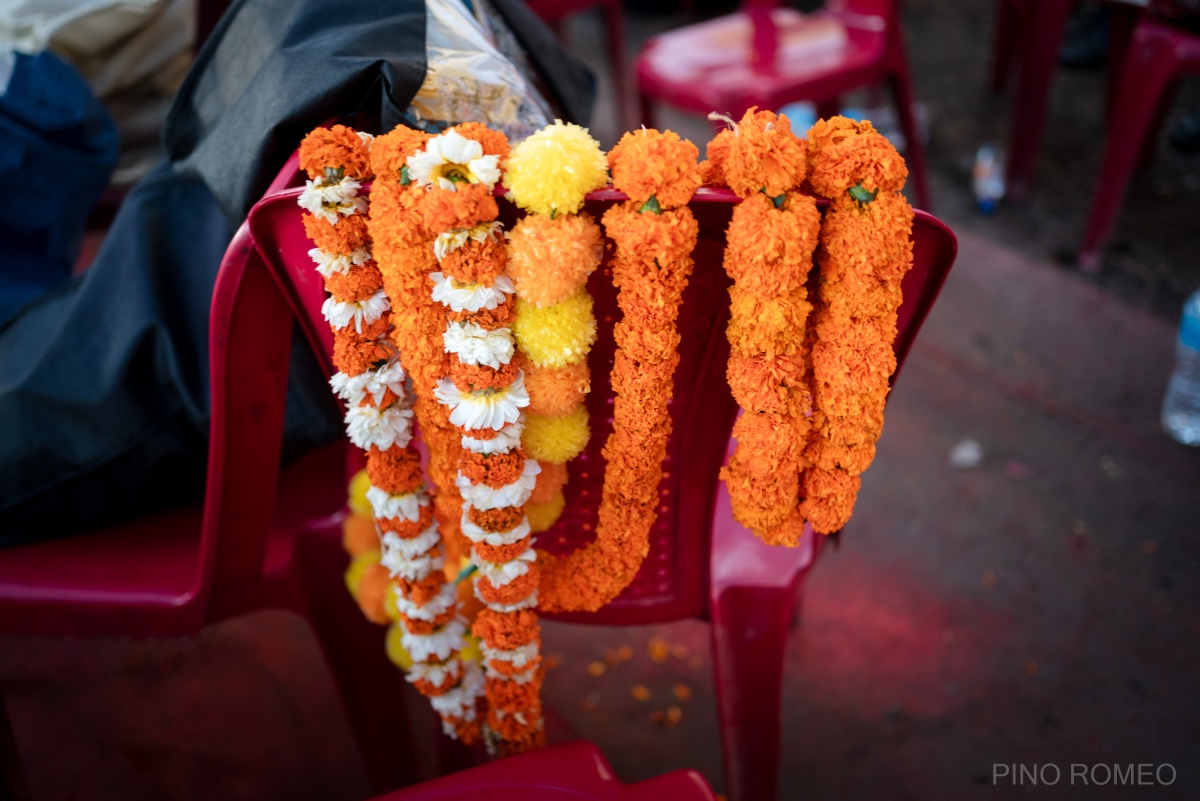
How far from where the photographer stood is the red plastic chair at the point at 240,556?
0.95 m

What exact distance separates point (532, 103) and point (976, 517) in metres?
1.35

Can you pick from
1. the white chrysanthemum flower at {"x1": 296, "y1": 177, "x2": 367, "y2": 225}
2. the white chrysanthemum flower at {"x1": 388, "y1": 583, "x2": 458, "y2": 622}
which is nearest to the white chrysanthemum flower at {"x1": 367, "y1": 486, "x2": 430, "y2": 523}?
the white chrysanthemum flower at {"x1": 388, "y1": 583, "x2": 458, "y2": 622}

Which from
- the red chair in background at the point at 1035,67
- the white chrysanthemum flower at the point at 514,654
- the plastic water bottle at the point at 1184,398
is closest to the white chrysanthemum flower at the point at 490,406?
the white chrysanthemum flower at the point at 514,654

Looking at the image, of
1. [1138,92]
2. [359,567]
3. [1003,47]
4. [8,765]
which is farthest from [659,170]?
[1003,47]

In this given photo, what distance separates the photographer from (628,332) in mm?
784

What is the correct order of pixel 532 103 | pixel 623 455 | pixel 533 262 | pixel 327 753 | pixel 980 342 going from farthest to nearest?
pixel 980 342 < pixel 327 753 < pixel 532 103 < pixel 623 455 < pixel 533 262

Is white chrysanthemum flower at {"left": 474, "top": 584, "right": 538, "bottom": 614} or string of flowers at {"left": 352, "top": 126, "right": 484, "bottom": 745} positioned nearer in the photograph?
string of flowers at {"left": 352, "top": 126, "right": 484, "bottom": 745}

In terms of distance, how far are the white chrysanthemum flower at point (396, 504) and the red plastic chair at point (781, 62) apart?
162 centimetres

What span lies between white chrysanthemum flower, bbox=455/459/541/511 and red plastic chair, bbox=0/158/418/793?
0.27 meters

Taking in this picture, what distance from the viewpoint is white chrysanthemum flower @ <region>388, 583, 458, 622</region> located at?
3.37 ft

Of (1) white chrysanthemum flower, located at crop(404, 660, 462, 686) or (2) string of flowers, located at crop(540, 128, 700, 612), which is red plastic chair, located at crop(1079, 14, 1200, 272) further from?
(1) white chrysanthemum flower, located at crop(404, 660, 462, 686)

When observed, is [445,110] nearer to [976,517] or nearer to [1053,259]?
[976,517]

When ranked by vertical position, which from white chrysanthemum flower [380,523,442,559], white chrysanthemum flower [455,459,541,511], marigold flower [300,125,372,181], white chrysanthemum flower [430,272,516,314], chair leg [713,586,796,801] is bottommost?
chair leg [713,586,796,801]

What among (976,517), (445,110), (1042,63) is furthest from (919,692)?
(1042,63)
